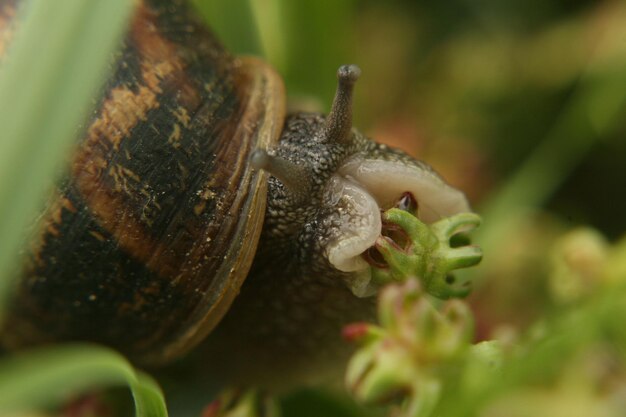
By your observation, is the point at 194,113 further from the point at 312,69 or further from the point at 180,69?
the point at 312,69

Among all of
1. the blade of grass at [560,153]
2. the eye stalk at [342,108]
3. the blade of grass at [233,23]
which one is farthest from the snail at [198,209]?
the blade of grass at [560,153]

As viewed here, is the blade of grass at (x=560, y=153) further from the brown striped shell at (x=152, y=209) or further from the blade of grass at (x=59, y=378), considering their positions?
the blade of grass at (x=59, y=378)

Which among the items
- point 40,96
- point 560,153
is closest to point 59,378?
point 40,96

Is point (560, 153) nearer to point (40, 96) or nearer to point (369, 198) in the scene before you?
point (369, 198)

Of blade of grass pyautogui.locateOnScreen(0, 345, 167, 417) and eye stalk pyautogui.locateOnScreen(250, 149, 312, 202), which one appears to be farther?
eye stalk pyautogui.locateOnScreen(250, 149, 312, 202)

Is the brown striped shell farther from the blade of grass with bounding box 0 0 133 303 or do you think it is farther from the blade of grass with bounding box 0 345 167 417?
the blade of grass with bounding box 0 0 133 303

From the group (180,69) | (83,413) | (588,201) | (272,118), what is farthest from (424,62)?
(83,413)

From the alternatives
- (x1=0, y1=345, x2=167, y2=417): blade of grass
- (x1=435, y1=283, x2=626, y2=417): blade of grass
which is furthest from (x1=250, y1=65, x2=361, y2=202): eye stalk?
(x1=435, y1=283, x2=626, y2=417): blade of grass
